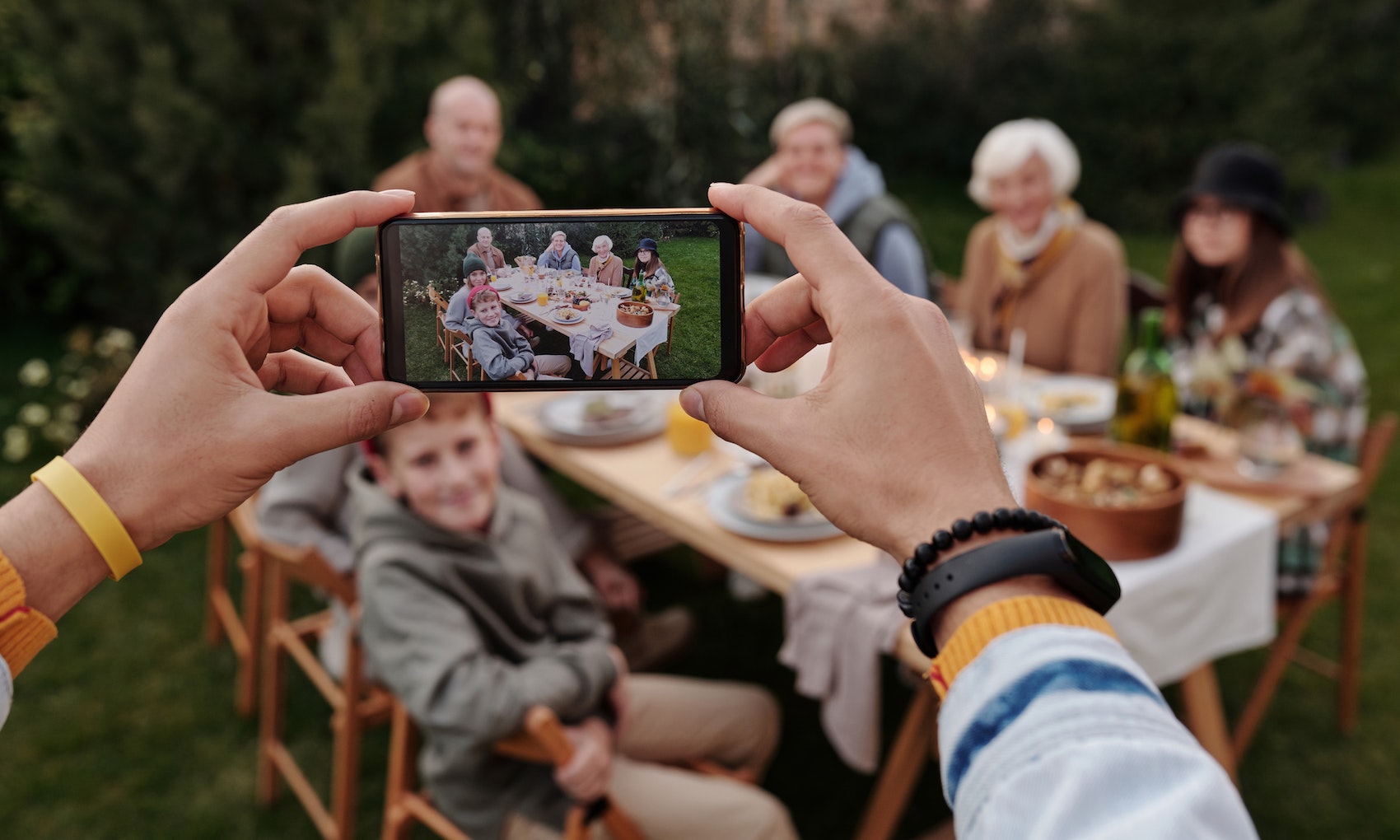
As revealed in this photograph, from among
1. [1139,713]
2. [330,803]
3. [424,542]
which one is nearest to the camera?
[1139,713]

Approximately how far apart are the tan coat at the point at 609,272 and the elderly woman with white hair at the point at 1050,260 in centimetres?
320

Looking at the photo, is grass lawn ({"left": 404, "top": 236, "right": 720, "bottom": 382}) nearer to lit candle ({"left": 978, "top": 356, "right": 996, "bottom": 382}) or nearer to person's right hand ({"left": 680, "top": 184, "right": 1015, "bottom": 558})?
person's right hand ({"left": 680, "top": 184, "right": 1015, "bottom": 558})

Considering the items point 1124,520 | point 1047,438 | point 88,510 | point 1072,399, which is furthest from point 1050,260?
point 88,510

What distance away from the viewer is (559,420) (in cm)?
306

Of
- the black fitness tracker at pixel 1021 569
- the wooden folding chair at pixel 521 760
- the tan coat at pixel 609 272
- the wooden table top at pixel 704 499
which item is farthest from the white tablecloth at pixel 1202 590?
the tan coat at pixel 609 272

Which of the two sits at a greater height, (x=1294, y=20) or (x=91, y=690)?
(x=1294, y=20)

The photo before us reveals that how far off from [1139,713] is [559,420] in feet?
8.23

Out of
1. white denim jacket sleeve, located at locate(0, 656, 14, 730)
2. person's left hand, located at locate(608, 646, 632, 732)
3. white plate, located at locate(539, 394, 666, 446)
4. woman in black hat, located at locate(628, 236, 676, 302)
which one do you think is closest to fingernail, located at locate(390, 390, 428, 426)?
woman in black hat, located at locate(628, 236, 676, 302)

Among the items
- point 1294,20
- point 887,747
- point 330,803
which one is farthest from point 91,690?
point 1294,20

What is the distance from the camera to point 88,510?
85 cm

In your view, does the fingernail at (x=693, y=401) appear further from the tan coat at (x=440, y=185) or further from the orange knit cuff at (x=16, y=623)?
the tan coat at (x=440, y=185)

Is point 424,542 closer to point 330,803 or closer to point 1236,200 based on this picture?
point 330,803

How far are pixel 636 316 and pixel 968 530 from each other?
43 centimetres

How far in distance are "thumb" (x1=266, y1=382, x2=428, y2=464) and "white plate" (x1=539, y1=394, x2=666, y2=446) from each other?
1914mm
